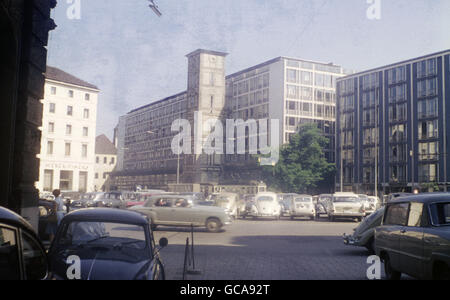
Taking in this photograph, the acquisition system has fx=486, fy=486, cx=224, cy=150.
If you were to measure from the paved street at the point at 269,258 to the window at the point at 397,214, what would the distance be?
4.12 ft

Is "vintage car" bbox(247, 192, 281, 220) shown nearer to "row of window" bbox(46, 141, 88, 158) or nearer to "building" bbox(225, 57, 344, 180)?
"row of window" bbox(46, 141, 88, 158)

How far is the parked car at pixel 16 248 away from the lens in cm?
350

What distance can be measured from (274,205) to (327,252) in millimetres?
18658

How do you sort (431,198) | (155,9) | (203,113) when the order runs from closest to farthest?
(431,198) → (155,9) → (203,113)

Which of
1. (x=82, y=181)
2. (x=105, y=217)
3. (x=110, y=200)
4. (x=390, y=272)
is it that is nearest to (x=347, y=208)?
(x=110, y=200)

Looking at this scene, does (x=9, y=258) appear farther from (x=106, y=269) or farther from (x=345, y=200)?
(x=345, y=200)

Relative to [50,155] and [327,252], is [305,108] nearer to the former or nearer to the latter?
[50,155]

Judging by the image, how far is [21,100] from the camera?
10117 millimetres

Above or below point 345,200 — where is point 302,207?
below

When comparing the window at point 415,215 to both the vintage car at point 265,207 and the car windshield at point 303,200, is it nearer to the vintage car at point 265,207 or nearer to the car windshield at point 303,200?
the vintage car at point 265,207

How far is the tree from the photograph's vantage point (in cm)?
6812

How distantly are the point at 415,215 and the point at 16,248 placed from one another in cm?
620

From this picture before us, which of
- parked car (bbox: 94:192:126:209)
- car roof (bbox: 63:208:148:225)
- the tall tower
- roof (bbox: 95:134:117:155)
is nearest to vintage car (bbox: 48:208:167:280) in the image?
car roof (bbox: 63:208:148:225)

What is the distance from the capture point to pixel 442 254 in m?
6.50
